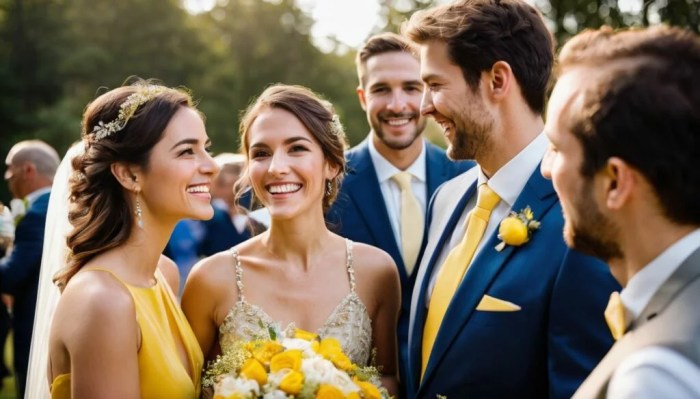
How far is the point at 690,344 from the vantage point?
1797mm

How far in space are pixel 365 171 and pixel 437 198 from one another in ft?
4.61

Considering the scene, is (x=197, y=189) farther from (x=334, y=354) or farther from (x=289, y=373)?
(x=289, y=373)

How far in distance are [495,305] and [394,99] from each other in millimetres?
3053

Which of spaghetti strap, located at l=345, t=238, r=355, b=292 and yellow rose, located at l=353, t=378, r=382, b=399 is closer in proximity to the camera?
yellow rose, located at l=353, t=378, r=382, b=399

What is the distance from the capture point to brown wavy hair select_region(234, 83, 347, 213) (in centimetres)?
433

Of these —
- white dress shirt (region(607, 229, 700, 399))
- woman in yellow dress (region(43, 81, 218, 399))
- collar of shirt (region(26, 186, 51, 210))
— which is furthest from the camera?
collar of shirt (region(26, 186, 51, 210))

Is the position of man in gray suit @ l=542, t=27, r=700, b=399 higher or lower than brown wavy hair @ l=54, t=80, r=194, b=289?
lower

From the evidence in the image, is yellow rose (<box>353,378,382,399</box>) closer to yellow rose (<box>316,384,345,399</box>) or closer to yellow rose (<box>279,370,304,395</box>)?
yellow rose (<box>316,384,345,399</box>)

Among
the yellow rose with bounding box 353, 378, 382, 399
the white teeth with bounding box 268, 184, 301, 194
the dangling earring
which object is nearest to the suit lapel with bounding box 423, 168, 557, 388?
the yellow rose with bounding box 353, 378, 382, 399

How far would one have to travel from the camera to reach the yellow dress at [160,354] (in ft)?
11.5

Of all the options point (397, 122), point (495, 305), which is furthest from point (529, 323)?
point (397, 122)

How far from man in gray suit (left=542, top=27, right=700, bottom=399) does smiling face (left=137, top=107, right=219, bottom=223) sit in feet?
7.28

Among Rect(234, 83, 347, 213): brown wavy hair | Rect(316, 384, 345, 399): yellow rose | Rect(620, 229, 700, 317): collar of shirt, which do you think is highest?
Rect(234, 83, 347, 213): brown wavy hair

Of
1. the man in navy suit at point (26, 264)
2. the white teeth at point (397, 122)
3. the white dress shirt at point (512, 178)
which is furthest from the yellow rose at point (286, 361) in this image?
the man in navy suit at point (26, 264)
